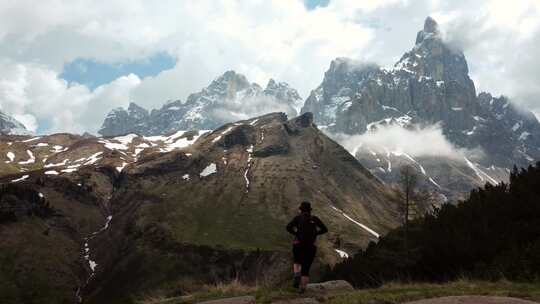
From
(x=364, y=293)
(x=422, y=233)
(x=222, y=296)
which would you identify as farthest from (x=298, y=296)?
(x=422, y=233)

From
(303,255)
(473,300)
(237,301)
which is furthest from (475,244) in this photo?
(237,301)

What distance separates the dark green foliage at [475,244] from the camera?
31812 mm

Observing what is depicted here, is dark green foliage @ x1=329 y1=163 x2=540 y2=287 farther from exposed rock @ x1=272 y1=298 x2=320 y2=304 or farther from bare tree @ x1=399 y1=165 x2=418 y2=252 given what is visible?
exposed rock @ x1=272 y1=298 x2=320 y2=304

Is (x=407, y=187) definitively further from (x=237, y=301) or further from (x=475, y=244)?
(x=237, y=301)

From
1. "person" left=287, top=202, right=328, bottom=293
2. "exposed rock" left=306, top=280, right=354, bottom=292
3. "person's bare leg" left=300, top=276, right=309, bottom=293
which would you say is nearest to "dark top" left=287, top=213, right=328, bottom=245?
"person" left=287, top=202, right=328, bottom=293

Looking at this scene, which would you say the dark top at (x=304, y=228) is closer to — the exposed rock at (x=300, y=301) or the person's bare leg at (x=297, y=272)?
the person's bare leg at (x=297, y=272)

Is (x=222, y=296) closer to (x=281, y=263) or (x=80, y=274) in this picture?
(x=281, y=263)

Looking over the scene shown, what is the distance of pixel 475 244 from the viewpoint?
4781cm

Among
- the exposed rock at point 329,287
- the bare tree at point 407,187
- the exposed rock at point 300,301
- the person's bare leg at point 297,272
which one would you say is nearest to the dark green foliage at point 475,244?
the bare tree at point 407,187

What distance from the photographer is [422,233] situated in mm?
69500

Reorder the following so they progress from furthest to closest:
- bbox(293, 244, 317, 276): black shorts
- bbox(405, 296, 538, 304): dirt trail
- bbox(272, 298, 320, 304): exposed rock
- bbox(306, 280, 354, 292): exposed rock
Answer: bbox(306, 280, 354, 292): exposed rock < bbox(293, 244, 317, 276): black shorts < bbox(272, 298, 320, 304): exposed rock < bbox(405, 296, 538, 304): dirt trail

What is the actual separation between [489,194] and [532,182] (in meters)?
12.3

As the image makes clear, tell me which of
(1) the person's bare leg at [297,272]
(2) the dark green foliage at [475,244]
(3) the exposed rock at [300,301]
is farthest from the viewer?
(2) the dark green foliage at [475,244]

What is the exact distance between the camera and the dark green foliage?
1252 inches
